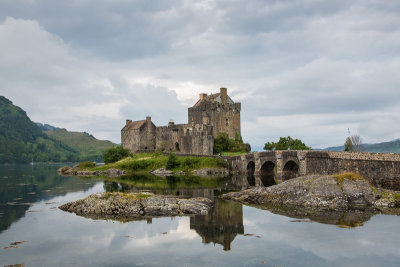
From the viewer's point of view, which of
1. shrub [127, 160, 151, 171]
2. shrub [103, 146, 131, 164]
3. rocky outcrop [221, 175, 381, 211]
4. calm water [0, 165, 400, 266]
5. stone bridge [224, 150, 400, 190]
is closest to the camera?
calm water [0, 165, 400, 266]

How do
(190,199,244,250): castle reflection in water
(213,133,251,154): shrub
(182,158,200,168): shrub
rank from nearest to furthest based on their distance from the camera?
(190,199,244,250): castle reflection in water → (182,158,200,168): shrub → (213,133,251,154): shrub

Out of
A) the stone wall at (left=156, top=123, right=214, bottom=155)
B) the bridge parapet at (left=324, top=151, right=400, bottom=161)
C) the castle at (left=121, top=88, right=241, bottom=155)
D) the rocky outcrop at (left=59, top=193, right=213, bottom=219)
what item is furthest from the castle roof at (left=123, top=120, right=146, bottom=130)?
the rocky outcrop at (left=59, top=193, right=213, bottom=219)

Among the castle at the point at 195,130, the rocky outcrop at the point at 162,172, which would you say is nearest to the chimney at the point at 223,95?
the castle at the point at 195,130

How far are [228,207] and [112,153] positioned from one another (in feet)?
189

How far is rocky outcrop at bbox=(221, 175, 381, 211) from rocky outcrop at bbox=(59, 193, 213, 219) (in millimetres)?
Result: 5525

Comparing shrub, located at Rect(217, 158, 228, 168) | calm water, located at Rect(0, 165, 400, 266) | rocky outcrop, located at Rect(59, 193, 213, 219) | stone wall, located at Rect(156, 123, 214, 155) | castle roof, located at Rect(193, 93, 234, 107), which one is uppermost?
castle roof, located at Rect(193, 93, 234, 107)

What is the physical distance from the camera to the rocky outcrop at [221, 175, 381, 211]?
26625mm

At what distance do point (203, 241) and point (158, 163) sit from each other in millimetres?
52879

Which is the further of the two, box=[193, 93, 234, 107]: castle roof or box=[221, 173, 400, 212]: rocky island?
box=[193, 93, 234, 107]: castle roof

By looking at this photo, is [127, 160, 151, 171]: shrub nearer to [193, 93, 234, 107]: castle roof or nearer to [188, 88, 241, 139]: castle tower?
[188, 88, 241, 139]: castle tower

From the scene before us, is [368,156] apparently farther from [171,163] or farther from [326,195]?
[171,163]

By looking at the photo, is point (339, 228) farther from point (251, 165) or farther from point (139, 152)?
point (139, 152)

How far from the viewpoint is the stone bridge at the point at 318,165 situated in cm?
3700

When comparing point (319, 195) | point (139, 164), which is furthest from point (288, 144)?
point (319, 195)
